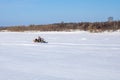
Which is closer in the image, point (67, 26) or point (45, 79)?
point (45, 79)

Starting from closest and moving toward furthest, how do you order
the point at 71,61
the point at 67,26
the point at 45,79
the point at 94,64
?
the point at 45,79, the point at 94,64, the point at 71,61, the point at 67,26

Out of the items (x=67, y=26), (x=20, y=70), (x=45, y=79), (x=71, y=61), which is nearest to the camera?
(x=45, y=79)

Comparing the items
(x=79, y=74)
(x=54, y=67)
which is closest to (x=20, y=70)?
(x=54, y=67)

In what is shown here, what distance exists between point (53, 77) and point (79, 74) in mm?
657

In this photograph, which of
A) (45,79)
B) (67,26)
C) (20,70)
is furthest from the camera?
(67,26)

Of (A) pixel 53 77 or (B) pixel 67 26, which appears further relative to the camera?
(B) pixel 67 26

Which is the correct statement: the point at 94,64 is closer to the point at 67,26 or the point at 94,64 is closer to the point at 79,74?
the point at 79,74

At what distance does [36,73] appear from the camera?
7129 millimetres

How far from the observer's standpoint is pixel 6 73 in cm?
718

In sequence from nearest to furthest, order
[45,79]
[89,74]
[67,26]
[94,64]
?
[45,79], [89,74], [94,64], [67,26]

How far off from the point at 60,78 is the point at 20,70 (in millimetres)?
1382

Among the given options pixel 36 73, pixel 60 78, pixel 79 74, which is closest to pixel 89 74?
pixel 79 74

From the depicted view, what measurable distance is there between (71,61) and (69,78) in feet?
8.44

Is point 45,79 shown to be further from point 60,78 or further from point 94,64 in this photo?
point 94,64
